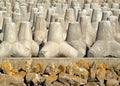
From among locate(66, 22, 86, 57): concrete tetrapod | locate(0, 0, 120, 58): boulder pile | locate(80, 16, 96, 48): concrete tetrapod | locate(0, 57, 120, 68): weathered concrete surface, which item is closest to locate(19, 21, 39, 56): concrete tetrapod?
locate(0, 0, 120, 58): boulder pile

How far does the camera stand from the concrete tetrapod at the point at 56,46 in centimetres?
244

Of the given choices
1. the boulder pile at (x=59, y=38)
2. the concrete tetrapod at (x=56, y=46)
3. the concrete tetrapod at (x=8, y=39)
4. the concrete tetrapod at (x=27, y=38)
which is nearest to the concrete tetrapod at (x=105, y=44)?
the boulder pile at (x=59, y=38)

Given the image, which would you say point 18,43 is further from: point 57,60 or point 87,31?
point 87,31

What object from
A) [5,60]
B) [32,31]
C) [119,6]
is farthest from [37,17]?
[119,6]

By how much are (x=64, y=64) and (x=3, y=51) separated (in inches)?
14.4

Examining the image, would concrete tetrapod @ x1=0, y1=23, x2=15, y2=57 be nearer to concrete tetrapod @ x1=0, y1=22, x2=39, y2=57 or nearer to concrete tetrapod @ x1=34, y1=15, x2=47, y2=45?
concrete tetrapod @ x1=0, y1=22, x2=39, y2=57

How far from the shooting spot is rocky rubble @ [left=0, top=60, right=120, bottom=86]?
7.50 feet

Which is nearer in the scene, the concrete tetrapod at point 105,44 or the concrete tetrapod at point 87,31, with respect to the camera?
the concrete tetrapod at point 105,44

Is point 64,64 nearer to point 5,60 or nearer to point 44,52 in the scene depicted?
point 44,52

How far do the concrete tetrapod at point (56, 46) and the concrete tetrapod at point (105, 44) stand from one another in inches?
4.8

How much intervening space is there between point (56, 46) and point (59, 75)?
0.25 meters

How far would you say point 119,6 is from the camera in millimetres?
3482

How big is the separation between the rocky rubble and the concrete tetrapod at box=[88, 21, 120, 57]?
13cm

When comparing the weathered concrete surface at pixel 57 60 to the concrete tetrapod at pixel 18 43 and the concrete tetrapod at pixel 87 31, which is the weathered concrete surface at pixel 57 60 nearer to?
the concrete tetrapod at pixel 18 43
